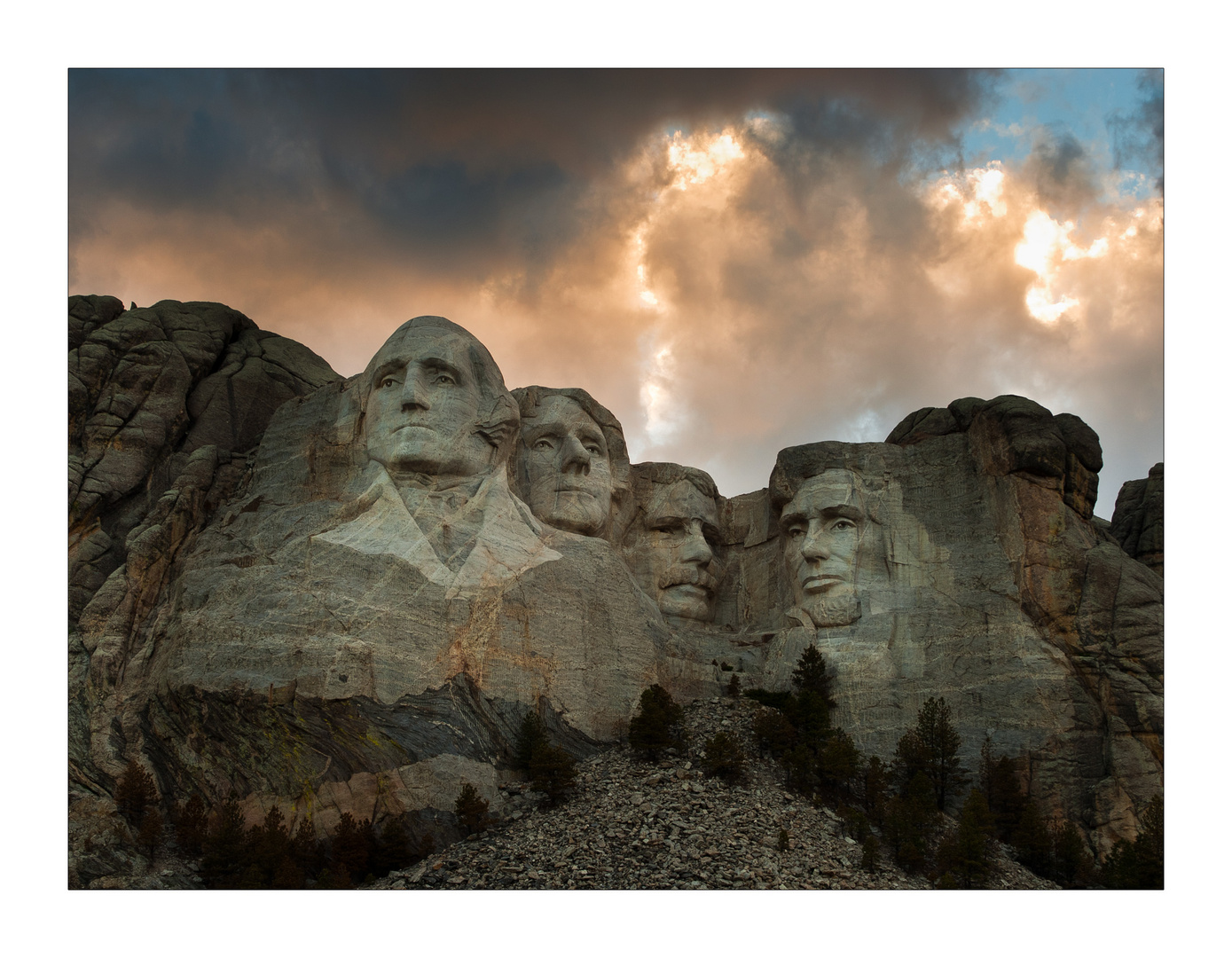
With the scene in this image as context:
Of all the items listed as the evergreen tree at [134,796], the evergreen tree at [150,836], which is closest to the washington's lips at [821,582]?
the evergreen tree at [134,796]

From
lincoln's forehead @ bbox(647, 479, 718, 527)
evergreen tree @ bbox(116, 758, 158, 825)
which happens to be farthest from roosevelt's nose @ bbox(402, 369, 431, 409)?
evergreen tree @ bbox(116, 758, 158, 825)

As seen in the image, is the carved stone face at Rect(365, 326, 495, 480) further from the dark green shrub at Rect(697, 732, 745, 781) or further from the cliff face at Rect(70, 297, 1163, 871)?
the dark green shrub at Rect(697, 732, 745, 781)

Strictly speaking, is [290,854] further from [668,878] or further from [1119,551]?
[1119,551]

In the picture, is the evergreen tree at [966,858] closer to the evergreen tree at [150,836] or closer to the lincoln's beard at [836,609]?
the lincoln's beard at [836,609]

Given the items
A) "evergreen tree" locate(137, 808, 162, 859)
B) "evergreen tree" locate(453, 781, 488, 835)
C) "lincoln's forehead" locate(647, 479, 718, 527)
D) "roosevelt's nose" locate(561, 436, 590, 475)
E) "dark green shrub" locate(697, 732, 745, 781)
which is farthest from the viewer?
"lincoln's forehead" locate(647, 479, 718, 527)

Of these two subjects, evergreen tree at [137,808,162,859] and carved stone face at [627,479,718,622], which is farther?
carved stone face at [627,479,718,622]

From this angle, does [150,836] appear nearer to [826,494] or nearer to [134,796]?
[134,796]

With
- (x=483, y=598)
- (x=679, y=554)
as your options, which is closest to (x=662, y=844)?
(x=483, y=598)
